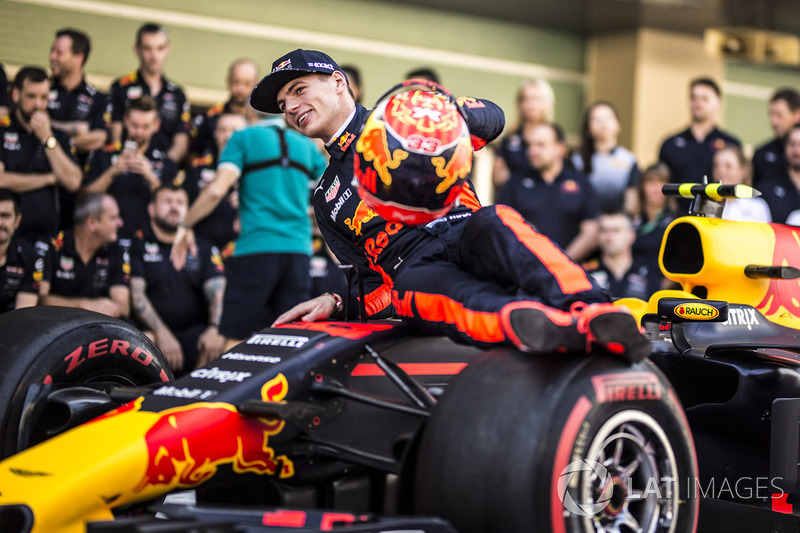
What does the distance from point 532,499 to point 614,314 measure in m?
0.55

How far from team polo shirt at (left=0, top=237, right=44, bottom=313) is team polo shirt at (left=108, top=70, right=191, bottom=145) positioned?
150 cm

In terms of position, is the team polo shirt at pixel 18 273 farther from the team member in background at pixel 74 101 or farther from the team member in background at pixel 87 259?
the team member in background at pixel 74 101

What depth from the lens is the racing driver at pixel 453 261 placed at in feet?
9.41

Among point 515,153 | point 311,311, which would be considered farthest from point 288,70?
point 515,153

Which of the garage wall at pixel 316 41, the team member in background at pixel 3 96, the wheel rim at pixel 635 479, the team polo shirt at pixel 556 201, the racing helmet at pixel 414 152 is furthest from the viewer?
the garage wall at pixel 316 41

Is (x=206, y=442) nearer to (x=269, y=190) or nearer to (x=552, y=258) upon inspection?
(x=552, y=258)

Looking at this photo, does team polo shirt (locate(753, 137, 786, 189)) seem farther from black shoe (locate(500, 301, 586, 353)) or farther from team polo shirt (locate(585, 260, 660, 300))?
black shoe (locate(500, 301, 586, 353))

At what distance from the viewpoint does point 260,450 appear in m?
3.12

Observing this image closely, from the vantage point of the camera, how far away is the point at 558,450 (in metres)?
2.71

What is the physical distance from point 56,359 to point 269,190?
3577 mm

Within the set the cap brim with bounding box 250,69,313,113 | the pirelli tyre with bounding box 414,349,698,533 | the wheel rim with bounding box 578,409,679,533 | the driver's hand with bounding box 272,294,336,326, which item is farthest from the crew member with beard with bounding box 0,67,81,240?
the wheel rim with bounding box 578,409,679,533

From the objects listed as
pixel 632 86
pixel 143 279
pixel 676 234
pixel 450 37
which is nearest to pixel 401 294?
pixel 676 234

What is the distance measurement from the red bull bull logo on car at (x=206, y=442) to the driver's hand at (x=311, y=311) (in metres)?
0.56

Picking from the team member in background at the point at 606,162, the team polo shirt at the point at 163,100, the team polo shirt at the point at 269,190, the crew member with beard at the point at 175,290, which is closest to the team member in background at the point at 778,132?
the team member in background at the point at 606,162
